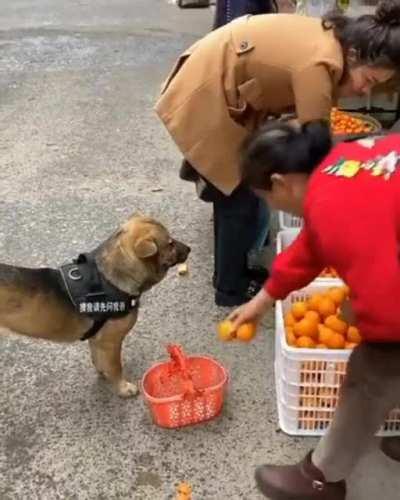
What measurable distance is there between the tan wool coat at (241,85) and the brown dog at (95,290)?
0.45m

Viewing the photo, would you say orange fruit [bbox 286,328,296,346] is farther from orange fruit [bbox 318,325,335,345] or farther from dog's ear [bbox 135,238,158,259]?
dog's ear [bbox 135,238,158,259]

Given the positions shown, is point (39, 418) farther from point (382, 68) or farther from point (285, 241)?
point (382, 68)

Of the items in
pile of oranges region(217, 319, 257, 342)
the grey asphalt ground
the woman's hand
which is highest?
the woman's hand

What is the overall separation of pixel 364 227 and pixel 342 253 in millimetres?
98

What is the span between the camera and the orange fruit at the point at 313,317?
312 centimetres

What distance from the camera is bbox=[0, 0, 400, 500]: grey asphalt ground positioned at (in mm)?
2953

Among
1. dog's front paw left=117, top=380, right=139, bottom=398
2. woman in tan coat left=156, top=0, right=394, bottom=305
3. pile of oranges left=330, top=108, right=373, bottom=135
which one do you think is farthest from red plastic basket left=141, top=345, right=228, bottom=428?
pile of oranges left=330, top=108, right=373, bottom=135

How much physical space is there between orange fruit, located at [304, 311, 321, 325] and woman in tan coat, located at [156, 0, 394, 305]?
0.71 m

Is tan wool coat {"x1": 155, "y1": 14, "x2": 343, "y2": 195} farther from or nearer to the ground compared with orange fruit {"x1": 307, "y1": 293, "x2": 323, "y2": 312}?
farther from the ground

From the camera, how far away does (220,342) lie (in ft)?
12.2

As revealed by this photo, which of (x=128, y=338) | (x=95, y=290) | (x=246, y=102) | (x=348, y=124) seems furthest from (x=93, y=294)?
(x=348, y=124)

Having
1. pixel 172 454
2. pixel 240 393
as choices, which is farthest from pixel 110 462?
pixel 240 393

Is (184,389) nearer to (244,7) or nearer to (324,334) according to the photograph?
(324,334)

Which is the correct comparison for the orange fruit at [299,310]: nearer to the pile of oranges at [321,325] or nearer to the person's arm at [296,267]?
the pile of oranges at [321,325]
